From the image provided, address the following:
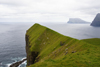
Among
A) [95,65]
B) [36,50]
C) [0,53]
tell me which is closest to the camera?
[95,65]

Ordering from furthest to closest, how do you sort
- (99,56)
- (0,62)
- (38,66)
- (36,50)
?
(0,62) < (36,50) < (99,56) < (38,66)

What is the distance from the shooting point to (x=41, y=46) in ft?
233

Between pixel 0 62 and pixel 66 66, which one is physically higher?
pixel 66 66

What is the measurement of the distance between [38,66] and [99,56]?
59.5 feet

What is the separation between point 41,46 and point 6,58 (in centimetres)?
4603

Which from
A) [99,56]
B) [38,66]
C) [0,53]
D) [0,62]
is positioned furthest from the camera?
[0,53]

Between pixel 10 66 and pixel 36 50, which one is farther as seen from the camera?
pixel 10 66

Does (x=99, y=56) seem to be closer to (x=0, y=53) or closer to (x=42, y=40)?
(x=42, y=40)

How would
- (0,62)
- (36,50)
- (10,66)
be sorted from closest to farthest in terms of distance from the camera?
(36,50) → (10,66) → (0,62)

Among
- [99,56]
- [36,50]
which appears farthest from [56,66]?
[36,50]

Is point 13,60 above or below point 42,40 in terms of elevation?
below

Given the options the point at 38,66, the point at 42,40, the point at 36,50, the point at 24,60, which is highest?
the point at 38,66

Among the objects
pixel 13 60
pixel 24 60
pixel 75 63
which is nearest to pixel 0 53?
pixel 13 60

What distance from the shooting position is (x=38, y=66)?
75.8 ft
